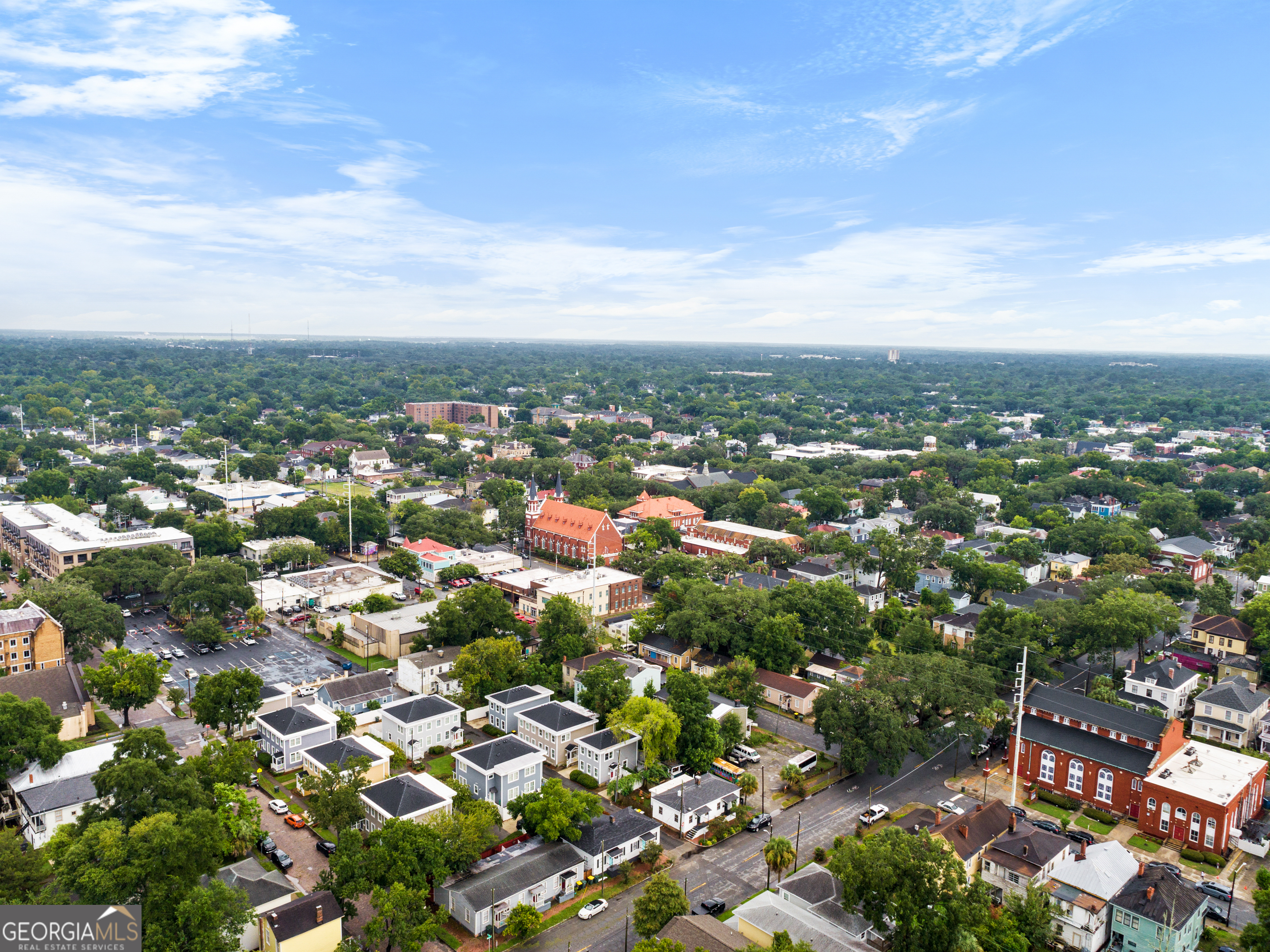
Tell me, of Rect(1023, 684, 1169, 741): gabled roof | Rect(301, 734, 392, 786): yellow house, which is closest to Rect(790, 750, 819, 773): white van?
Rect(1023, 684, 1169, 741): gabled roof

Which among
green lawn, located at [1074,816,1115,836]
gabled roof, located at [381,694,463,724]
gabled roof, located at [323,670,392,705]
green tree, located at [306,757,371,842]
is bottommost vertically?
green lawn, located at [1074,816,1115,836]

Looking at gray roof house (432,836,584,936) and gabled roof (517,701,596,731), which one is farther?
gabled roof (517,701,596,731)

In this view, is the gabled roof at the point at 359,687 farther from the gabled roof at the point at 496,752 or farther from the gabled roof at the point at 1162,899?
the gabled roof at the point at 1162,899

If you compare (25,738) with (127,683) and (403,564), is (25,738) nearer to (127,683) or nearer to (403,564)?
(127,683)

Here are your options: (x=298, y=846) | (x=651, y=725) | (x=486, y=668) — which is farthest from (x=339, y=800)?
(x=486, y=668)

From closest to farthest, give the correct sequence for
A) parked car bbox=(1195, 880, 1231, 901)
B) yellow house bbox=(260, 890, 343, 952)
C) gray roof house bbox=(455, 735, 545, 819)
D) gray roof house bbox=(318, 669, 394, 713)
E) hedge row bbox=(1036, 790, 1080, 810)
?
yellow house bbox=(260, 890, 343, 952) → parked car bbox=(1195, 880, 1231, 901) → gray roof house bbox=(455, 735, 545, 819) → hedge row bbox=(1036, 790, 1080, 810) → gray roof house bbox=(318, 669, 394, 713)

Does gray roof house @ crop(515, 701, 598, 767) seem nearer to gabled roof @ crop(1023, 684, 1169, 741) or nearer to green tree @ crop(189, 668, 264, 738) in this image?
green tree @ crop(189, 668, 264, 738)

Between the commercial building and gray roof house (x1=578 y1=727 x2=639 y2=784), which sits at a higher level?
the commercial building
